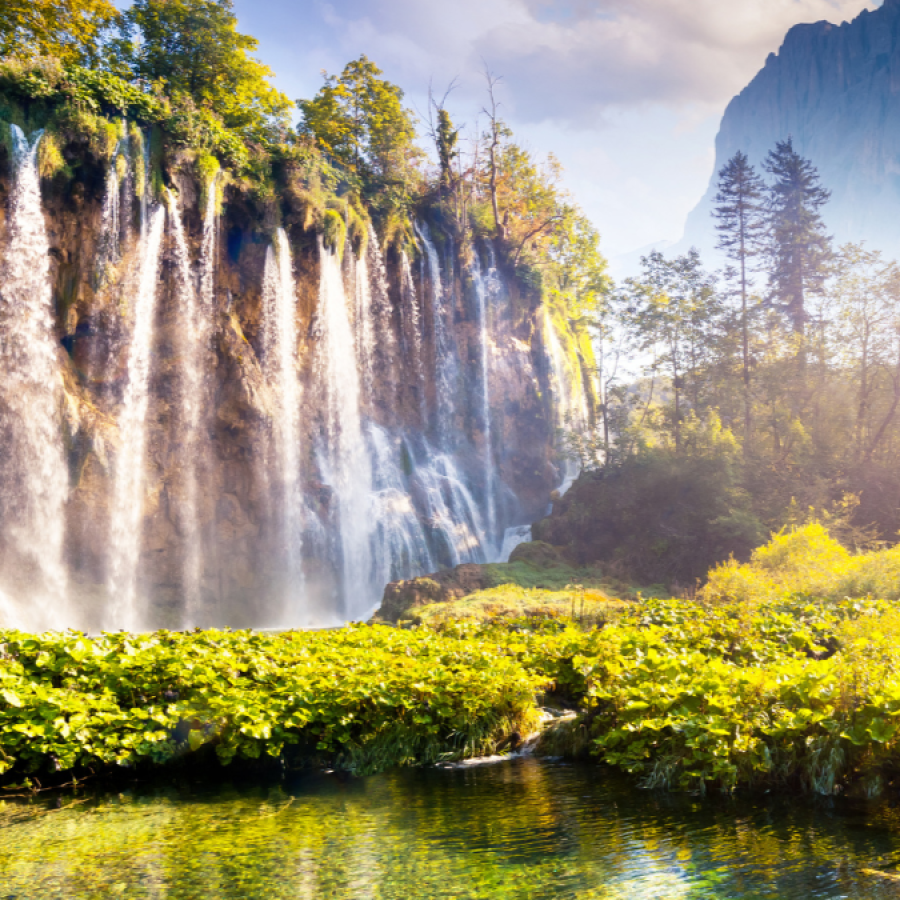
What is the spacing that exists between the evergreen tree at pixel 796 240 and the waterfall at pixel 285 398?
87.4ft

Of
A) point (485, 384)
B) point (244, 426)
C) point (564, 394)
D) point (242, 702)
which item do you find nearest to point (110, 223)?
point (244, 426)

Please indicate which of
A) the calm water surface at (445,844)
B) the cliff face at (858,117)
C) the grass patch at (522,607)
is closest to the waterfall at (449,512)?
the grass patch at (522,607)

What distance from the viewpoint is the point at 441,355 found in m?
33.8

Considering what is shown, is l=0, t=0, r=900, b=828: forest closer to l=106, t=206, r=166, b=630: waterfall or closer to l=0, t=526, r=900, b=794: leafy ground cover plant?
l=0, t=526, r=900, b=794: leafy ground cover plant

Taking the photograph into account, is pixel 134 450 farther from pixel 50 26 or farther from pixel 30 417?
pixel 50 26

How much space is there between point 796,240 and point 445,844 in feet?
137

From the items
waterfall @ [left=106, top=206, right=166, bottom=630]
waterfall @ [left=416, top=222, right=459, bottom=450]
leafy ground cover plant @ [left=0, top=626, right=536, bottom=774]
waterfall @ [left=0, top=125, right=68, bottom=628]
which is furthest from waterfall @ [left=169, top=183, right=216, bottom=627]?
leafy ground cover plant @ [left=0, top=626, right=536, bottom=774]

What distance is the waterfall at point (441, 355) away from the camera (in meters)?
33.2

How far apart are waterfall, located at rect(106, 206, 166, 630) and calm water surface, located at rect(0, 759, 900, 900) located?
17061 mm

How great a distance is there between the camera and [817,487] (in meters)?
27.0

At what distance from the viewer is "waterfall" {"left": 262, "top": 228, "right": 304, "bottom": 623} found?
25.2 m

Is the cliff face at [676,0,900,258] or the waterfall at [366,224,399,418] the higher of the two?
the cliff face at [676,0,900,258]

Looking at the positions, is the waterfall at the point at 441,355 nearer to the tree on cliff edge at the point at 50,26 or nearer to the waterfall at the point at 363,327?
the waterfall at the point at 363,327

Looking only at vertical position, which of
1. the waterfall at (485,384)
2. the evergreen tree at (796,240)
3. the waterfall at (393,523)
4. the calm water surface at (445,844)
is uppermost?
the evergreen tree at (796,240)
